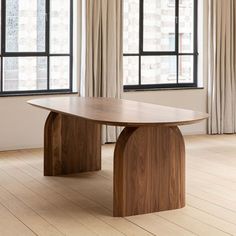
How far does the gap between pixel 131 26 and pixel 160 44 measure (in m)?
0.54

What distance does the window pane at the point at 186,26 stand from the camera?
316 inches

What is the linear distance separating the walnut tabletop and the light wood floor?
0.72 metres

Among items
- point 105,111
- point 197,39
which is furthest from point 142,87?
point 105,111

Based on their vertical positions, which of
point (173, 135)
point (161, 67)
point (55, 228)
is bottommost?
point (55, 228)

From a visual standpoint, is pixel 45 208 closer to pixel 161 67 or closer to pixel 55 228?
pixel 55 228

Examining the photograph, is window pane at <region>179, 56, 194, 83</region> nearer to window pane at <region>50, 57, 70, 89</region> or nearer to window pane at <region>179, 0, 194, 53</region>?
window pane at <region>179, 0, 194, 53</region>

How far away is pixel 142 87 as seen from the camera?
7746 millimetres

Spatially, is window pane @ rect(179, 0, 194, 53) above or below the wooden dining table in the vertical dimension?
above

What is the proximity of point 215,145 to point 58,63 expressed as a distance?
225 cm

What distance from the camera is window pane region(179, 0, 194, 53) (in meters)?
8.02

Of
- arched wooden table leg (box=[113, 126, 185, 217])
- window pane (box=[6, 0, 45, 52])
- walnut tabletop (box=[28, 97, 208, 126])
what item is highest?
window pane (box=[6, 0, 45, 52])

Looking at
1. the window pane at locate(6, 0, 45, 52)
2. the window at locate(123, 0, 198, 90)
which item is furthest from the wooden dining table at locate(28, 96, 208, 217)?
the window at locate(123, 0, 198, 90)

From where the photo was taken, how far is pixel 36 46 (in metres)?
7.07

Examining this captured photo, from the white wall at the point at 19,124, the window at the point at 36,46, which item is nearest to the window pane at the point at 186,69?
the window at the point at 36,46
